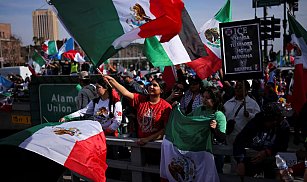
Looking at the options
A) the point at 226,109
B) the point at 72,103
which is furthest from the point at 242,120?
the point at 72,103

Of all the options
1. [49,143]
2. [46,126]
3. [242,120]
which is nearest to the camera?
[49,143]

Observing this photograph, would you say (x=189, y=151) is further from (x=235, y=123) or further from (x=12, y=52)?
(x=12, y=52)

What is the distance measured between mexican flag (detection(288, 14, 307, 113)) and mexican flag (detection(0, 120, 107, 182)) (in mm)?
3387

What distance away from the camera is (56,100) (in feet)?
27.7

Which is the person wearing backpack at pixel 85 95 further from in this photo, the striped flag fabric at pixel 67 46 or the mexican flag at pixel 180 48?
the striped flag fabric at pixel 67 46

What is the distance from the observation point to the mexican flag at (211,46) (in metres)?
6.93

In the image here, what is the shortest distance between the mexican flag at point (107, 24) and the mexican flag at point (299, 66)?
7.21ft

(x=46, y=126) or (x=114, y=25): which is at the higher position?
(x=114, y=25)

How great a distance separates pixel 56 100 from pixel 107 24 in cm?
392

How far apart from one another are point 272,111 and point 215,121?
0.67m

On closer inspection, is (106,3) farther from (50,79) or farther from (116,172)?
(50,79)

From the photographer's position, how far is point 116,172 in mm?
5738

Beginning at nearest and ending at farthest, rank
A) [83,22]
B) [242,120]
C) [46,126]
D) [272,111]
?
[46,126], [272,111], [83,22], [242,120]

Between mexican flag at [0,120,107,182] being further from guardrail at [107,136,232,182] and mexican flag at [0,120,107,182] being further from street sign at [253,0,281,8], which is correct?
street sign at [253,0,281,8]
